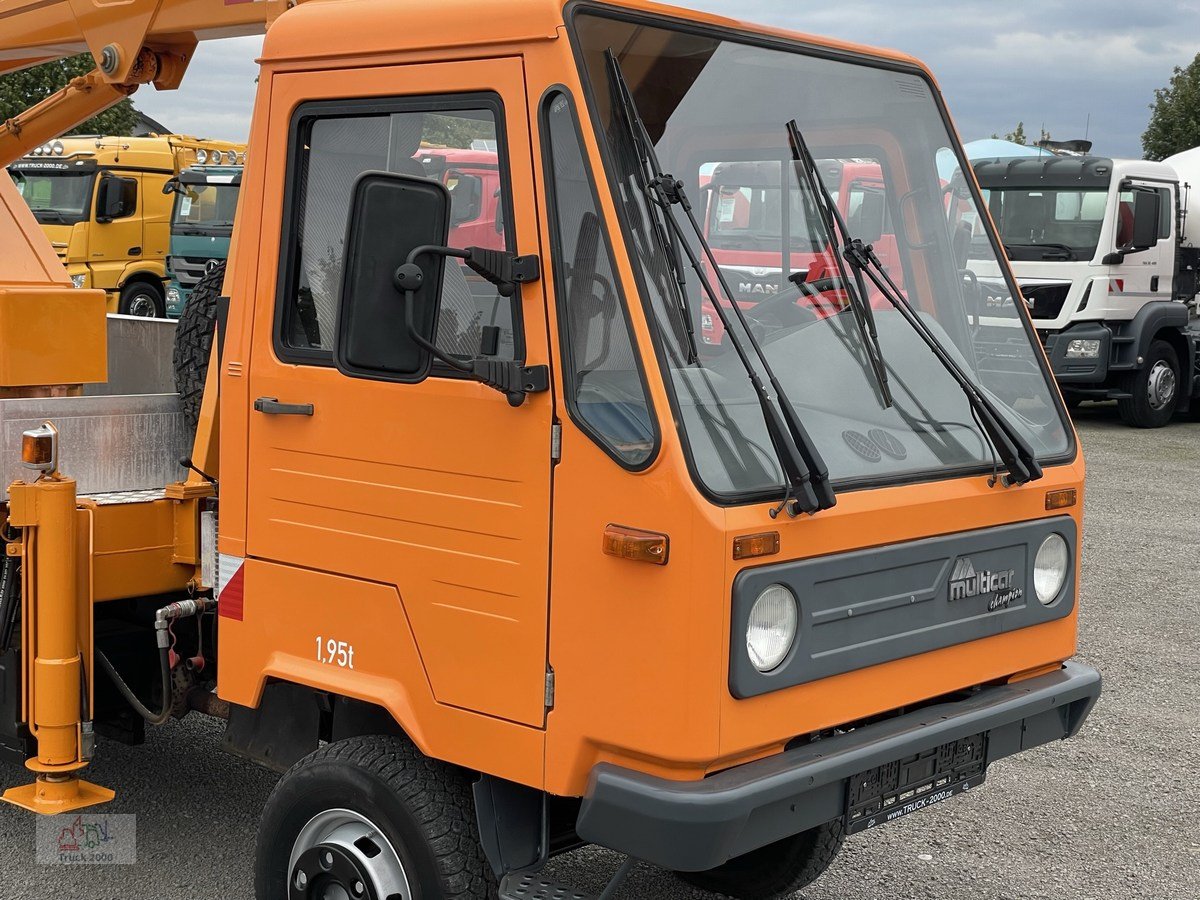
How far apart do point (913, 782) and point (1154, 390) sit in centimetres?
1478

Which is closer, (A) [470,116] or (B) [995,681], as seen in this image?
(A) [470,116]

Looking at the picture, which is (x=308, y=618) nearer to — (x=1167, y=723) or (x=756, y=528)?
(x=756, y=528)

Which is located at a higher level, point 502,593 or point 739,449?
point 739,449

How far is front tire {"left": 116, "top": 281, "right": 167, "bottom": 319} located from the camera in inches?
844

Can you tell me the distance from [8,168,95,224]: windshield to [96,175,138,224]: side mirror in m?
0.18

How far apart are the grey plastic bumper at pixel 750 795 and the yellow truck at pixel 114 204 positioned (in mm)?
18834

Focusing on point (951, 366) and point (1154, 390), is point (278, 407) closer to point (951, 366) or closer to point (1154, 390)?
point (951, 366)

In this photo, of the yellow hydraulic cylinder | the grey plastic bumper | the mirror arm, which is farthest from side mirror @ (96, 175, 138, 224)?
the grey plastic bumper

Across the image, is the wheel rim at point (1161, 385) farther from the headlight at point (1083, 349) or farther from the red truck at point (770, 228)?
the red truck at point (770, 228)

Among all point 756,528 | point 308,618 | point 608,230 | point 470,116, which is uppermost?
point 470,116

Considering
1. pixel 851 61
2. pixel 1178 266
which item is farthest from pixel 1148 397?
pixel 851 61

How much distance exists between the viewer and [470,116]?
10.5ft

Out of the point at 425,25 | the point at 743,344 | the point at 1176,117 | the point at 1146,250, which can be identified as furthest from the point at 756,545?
the point at 1176,117

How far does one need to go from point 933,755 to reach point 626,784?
908 mm
